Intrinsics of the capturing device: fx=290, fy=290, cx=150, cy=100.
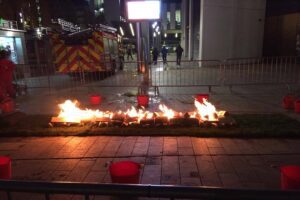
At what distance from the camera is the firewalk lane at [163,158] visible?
4.25m

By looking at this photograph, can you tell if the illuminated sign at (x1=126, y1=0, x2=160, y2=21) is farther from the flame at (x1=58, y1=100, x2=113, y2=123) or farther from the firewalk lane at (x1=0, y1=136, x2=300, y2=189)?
the firewalk lane at (x1=0, y1=136, x2=300, y2=189)

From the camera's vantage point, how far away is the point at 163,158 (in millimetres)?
4961

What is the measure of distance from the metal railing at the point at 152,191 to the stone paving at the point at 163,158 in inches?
91.1

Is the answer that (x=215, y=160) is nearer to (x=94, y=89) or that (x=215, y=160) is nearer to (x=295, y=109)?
A: (x=295, y=109)

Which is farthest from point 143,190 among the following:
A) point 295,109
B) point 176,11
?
point 176,11

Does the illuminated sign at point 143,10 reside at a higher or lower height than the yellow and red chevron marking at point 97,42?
higher

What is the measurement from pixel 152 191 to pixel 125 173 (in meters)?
1.81

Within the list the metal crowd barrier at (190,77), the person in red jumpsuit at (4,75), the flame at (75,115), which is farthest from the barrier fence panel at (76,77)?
the flame at (75,115)

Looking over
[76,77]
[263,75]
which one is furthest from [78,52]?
[263,75]

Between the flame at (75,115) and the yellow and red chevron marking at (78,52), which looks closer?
the flame at (75,115)

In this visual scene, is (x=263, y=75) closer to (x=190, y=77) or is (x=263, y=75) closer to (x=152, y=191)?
(x=190, y=77)

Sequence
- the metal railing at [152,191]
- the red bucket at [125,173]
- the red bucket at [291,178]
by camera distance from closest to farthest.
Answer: the metal railing at [152,191] < the red bucket at [291,178] < the red bucket at [125,173]

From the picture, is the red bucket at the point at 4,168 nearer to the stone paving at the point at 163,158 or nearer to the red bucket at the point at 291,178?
the stone paving at the point at 163,158

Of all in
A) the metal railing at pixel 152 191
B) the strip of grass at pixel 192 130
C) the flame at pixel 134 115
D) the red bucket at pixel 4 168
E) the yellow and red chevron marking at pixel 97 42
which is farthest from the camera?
the yellow and red chevron marking at pixel 97 42
